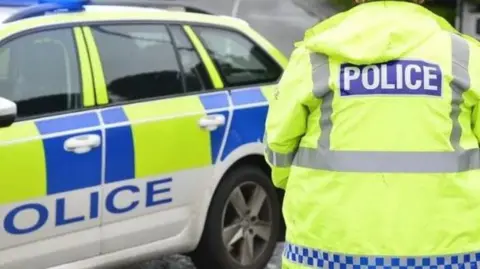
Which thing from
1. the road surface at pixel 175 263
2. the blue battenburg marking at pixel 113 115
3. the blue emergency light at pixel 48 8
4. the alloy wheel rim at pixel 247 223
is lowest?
the road surface at pixel 175 263

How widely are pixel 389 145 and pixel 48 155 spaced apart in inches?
94.1

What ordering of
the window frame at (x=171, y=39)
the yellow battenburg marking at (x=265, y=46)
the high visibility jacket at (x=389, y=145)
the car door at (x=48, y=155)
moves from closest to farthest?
the high visibility jacket at (x=389, y=145), the car door at (x=48, y=155), the window frame at (x=171, y=39), the yellow battenburg marking at (x=265, y=46)

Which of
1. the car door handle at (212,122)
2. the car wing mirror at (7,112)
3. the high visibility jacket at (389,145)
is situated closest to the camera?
the high visibility jacket at (389,145)

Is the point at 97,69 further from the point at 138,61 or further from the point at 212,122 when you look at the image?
the point at 212,122

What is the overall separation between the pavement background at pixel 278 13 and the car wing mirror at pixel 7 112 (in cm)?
1010

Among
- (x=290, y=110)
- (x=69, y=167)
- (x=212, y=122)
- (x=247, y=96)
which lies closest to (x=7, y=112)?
(x=69, y=167)

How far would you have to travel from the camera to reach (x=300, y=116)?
2.98 m

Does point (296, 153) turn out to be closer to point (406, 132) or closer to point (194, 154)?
point (406, 132)

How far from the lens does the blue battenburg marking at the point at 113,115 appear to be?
5.31 metres

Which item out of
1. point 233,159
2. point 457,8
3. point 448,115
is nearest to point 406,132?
point 448,115

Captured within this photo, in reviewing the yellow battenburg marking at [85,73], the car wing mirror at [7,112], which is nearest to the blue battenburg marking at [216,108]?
the yellow battenburg marking at [85,73]

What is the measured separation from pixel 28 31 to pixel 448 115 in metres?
2.77

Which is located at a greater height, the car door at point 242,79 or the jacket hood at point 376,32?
the jacket hood at point 376,32

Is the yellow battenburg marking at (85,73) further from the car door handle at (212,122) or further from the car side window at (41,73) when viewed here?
the car door handle at (212,122)
